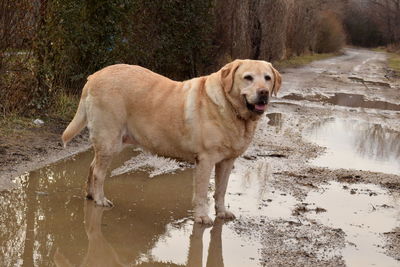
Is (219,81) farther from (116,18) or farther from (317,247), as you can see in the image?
(116,18)

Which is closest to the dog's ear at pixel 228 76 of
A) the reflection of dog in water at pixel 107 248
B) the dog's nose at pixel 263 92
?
the dog's nose at pixel 263 92

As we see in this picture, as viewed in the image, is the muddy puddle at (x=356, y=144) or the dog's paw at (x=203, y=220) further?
the muddy puddle at (x=356, y=144)

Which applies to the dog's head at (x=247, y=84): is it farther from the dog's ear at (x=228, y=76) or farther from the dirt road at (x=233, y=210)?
the dirt road at (x=233, y=210)

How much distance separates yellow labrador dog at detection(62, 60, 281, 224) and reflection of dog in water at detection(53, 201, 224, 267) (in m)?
0.18

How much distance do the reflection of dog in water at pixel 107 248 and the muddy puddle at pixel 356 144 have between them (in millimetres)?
3540

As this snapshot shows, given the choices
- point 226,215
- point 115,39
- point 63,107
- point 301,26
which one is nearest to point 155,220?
point 226,215

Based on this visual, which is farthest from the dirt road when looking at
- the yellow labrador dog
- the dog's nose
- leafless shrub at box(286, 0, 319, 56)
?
leafless shrub at box(286, 0, 319, 56)

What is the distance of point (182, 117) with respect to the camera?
5.82 meters

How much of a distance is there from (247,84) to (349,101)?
11.9 metres

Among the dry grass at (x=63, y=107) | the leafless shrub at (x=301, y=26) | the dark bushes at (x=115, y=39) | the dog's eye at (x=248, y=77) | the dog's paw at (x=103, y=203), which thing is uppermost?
the dog's eye at (x=248, y=77)

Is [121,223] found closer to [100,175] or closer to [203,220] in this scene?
[100,175]

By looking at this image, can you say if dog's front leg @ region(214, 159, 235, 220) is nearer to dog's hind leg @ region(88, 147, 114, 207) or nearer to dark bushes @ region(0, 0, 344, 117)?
dog's hind leg @ region(88, 147, 114, 207)

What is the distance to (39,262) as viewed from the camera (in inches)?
179

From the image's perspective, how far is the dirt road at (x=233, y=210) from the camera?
4.95m
